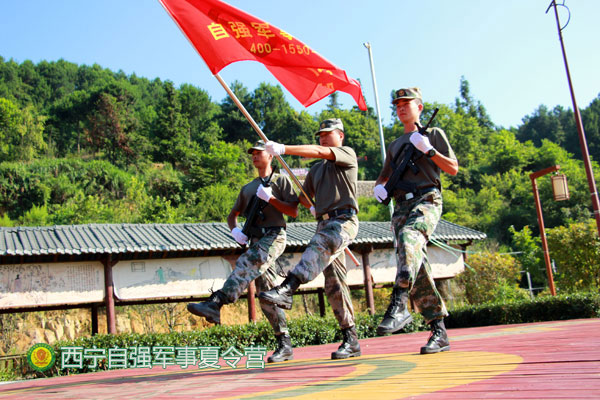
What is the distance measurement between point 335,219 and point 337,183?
13.1 inches

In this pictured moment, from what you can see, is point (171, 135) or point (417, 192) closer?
point (417, 192)

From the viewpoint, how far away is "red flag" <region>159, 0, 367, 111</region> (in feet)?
19.0

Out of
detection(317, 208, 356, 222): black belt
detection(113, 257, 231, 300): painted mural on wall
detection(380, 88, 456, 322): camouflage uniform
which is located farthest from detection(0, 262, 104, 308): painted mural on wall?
detection(380, 88, 456, 322): camouflage uniform

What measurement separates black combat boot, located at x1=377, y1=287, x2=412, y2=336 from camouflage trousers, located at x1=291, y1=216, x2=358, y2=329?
→ 2.43 ft

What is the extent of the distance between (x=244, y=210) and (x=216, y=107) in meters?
80.0

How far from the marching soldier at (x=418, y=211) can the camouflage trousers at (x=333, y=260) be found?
42 cm

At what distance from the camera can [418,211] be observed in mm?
4434

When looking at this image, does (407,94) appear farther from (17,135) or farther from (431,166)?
(17,135)

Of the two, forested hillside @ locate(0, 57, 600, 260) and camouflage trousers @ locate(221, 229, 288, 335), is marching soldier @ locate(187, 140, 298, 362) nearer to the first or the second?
camouflage trousers @ locate(221, 229, 288, 335)

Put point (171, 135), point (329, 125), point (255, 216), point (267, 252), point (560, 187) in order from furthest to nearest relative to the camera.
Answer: point (171, 135) < point (560, 187) < point (255, 216) < point (267, 252) < point (329, 125)

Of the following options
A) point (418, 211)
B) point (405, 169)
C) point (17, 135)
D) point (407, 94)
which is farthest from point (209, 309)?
point (17, 135)

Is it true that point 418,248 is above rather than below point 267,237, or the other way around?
below

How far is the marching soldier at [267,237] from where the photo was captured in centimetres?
522

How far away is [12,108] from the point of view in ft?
188
